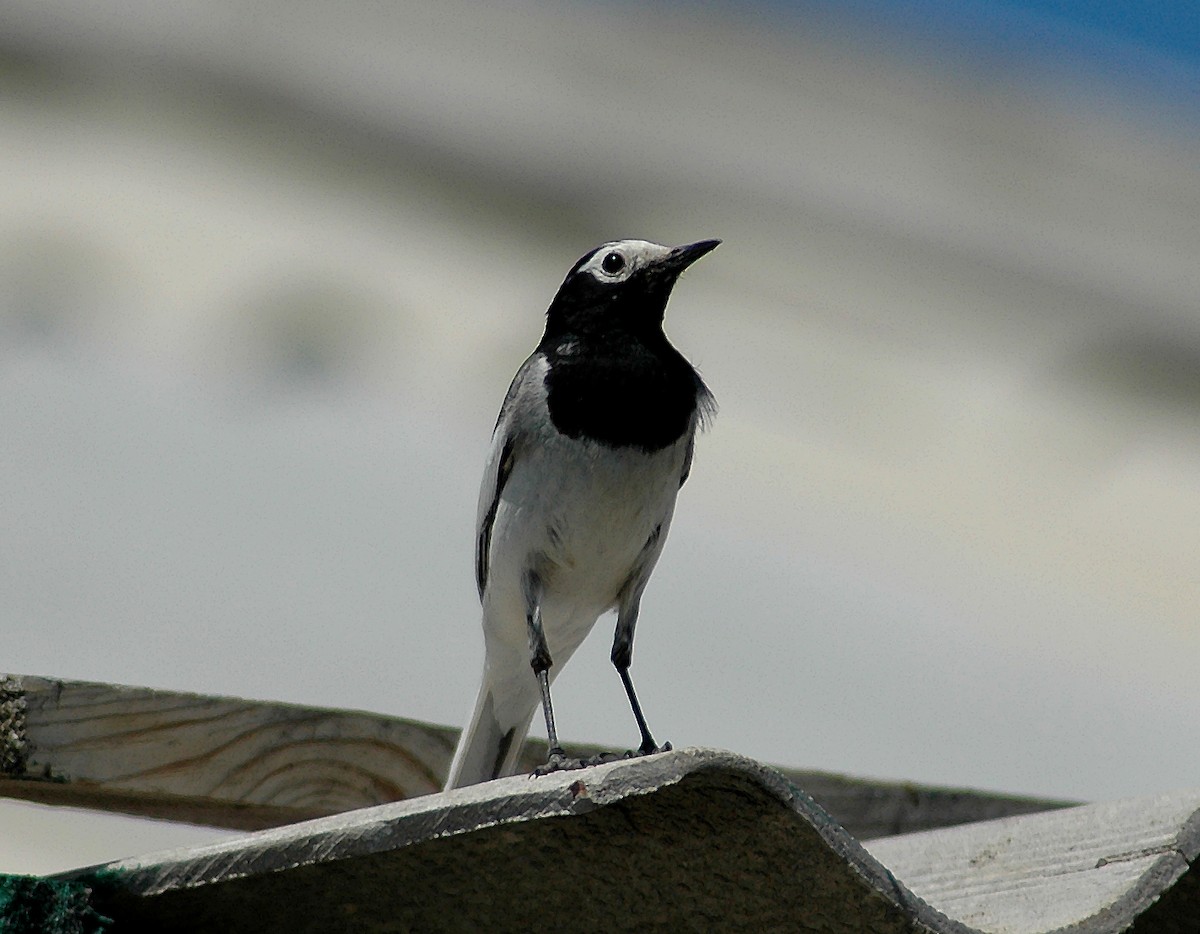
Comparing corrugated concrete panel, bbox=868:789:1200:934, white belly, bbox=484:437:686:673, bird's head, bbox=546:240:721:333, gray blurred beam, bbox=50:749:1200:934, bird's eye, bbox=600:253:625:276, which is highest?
bird's eye, bbox=600:253:625:276

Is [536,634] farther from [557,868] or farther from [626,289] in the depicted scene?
[557,868]

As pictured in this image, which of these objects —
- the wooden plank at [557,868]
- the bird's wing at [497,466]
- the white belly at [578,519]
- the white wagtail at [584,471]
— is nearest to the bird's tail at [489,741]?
the white wagtail at [584,471]

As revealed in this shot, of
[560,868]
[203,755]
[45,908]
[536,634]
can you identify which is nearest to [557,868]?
[560,868]

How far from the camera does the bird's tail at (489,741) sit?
15.4ft

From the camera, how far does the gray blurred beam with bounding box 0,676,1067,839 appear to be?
11.9 ft

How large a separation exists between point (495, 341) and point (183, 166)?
2996 millimetres

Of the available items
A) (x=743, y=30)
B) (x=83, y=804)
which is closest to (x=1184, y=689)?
(x=743, y=30)

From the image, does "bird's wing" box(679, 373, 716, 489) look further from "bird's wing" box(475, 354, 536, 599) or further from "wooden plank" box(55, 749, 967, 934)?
"wooden plank" box(55, 749, 967, 934)

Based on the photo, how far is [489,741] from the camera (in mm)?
4961

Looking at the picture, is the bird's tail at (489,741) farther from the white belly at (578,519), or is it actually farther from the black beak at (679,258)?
the black beak at (679,258)

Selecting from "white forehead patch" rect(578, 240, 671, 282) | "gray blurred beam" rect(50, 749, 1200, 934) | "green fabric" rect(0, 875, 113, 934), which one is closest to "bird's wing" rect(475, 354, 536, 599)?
"white forehead patch" rect(578, 240, 671, 282)

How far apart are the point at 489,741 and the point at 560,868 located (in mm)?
2417

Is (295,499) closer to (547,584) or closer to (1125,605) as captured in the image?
(1125,605)

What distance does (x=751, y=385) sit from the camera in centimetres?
1507
